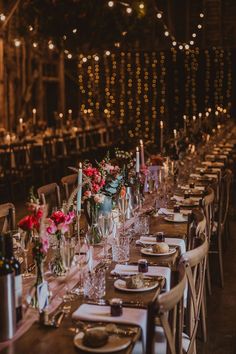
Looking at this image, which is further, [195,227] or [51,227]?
[195,227]

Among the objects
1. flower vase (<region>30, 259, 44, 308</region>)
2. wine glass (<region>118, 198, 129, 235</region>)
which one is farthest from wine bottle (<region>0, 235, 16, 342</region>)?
wine glass (<region>118, 198, 129, 235</region>)

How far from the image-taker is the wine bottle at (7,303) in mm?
2031

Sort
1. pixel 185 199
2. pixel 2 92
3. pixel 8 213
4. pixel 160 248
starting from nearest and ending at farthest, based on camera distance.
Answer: pixel 160 248
pixel 8 213
pixel 185 199
pixel 2 92

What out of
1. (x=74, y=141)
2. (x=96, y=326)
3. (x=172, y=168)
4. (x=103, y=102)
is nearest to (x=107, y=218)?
(x=96, y=326)

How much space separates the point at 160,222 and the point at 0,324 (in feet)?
7.03

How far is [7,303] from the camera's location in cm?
204

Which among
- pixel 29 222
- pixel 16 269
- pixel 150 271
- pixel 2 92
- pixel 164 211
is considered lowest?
pixel 164 211

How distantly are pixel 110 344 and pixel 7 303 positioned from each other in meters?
0.38

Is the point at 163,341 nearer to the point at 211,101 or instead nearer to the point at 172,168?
the point at 172,168

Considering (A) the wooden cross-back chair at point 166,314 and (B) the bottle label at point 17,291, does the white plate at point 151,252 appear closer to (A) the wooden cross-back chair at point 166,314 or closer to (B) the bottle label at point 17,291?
(A) the wooden cross-back chair at point 166,314

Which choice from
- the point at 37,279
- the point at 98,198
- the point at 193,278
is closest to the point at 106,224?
the point at 98,198

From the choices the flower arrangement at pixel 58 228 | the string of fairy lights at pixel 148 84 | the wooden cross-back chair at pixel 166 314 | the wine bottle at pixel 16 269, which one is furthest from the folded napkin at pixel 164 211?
the string of fairy lights at pixel 148 84

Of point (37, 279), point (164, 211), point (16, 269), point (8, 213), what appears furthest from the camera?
point (164, 211)

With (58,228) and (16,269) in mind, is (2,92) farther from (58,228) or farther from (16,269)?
(16,269)
